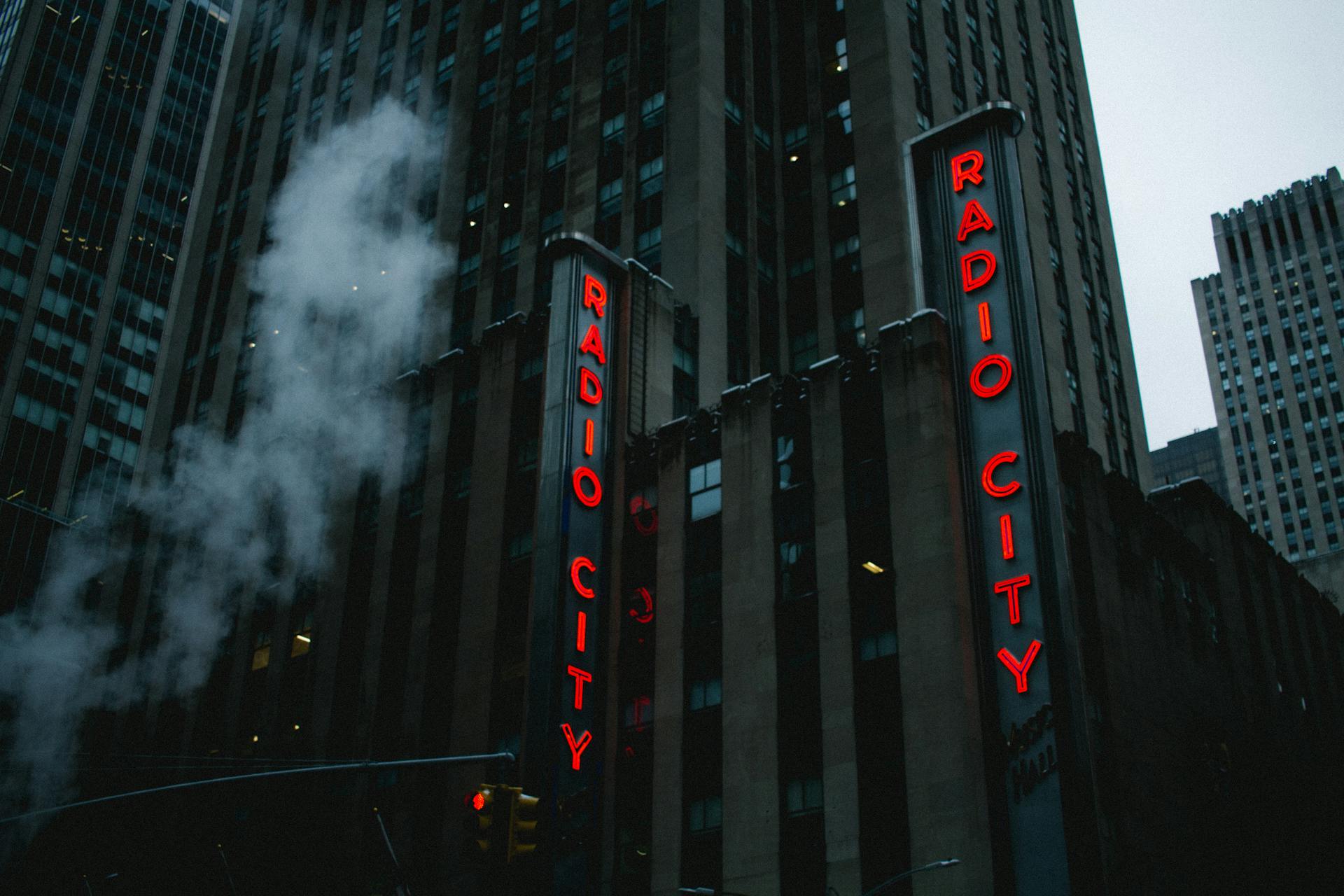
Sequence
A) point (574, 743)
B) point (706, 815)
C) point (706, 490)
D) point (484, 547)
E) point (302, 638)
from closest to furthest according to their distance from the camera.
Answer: point (706, 815), point (574, 743), point (706, 490), point (484, 547), point (302, 638)

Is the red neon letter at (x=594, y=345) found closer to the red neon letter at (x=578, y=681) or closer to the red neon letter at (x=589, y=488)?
the red neon letter at (x=589, y=488)

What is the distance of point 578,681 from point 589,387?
10925mm

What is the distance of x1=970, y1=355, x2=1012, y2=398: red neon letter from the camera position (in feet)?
121

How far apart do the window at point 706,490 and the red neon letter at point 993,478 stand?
9850mm

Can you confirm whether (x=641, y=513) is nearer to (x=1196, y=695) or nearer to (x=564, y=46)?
(x=1196, y=695)

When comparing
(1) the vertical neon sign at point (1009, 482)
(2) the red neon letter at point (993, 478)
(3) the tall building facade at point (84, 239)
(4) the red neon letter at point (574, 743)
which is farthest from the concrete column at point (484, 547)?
(3) the tall building facade at point (84, 239)

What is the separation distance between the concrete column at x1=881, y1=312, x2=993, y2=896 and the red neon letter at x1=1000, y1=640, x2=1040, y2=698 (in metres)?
1.43

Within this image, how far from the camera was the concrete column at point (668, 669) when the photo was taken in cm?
3922

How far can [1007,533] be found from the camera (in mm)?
35250

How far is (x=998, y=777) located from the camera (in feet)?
110

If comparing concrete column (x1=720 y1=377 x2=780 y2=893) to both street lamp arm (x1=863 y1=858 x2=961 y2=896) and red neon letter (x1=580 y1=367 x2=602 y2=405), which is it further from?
red neon letter (x1=580 y1=367 x2=602 y2=405)

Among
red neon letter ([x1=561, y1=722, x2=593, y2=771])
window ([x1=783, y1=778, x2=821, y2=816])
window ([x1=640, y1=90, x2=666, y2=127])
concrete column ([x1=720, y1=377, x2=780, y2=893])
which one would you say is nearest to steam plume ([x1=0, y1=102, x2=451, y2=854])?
window ([x1=640, y1=90, x2=666, y2=127])

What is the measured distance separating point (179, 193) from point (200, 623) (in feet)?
246

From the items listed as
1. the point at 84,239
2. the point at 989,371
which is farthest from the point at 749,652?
the point at 84,239
